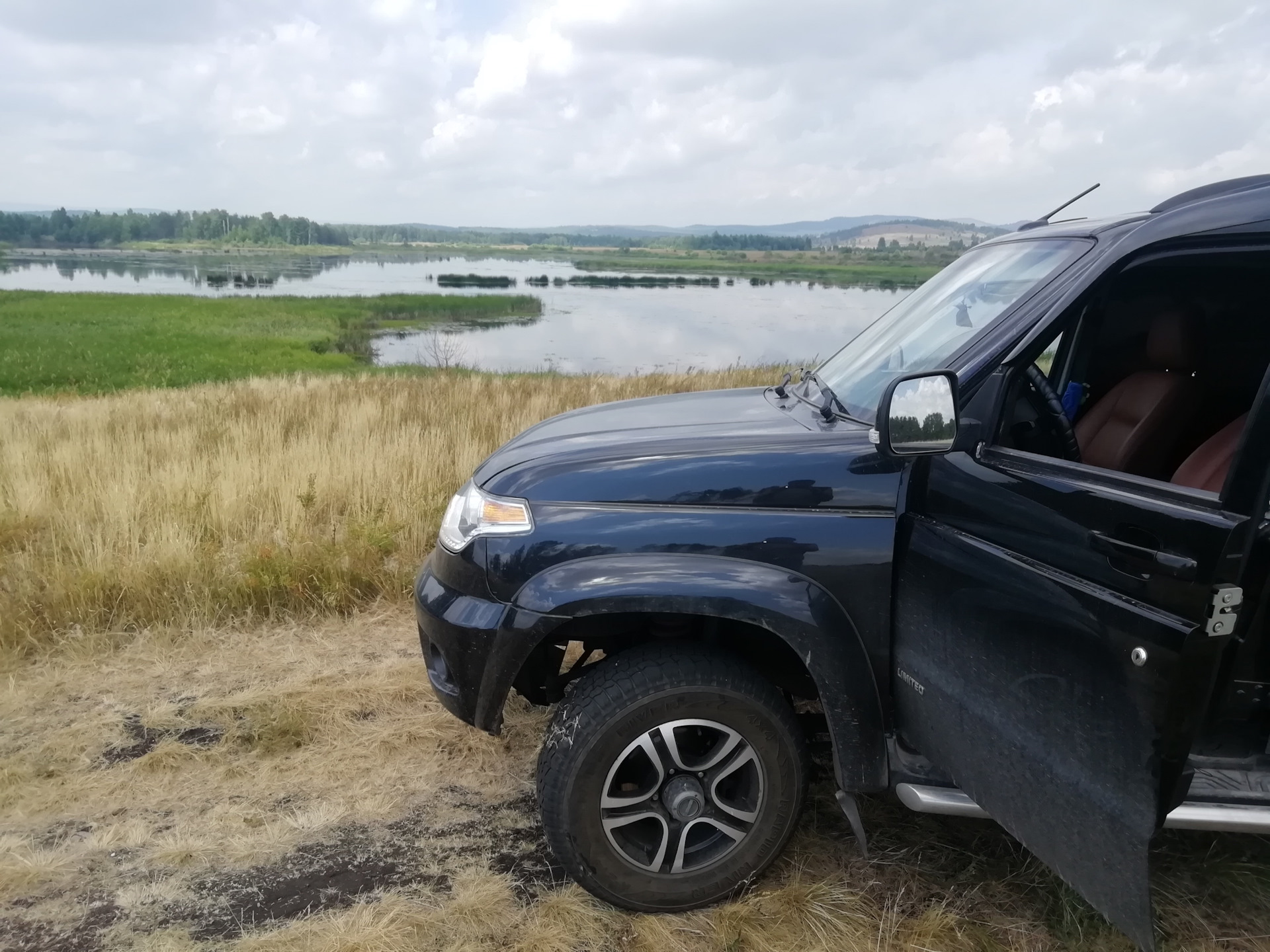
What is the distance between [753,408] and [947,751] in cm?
139

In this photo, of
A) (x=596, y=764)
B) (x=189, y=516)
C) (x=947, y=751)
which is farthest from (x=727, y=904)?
(x=189, y=516)

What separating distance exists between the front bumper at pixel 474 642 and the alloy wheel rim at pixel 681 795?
43 centimetres

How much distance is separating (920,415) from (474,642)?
148cm

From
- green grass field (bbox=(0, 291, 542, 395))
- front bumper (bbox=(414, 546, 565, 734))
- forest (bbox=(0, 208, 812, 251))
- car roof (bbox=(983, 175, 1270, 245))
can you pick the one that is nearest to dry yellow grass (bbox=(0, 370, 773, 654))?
front bumper (bbox=(414, 546, 565, 734))

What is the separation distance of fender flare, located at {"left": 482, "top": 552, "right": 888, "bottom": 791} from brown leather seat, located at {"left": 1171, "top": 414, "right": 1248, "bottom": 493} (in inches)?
41.1

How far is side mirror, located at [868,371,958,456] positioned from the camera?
2.11 meters

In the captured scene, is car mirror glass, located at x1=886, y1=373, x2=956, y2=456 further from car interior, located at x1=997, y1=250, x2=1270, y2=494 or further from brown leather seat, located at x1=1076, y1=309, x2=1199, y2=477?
brown leather seat, located at x1=1076, y1=309, x2=1199, y2=477

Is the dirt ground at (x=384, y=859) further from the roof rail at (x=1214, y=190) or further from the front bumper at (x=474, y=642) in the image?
the roof rail at (x=1214, y=190)

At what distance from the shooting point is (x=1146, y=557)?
1749mm

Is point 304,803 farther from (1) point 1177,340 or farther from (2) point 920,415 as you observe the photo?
(1) point 1177,340

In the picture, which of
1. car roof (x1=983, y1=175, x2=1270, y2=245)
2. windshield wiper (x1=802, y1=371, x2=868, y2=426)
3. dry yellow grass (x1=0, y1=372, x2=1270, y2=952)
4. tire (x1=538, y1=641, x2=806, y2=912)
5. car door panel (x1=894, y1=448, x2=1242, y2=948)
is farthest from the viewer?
windshield wiper (x1=802, y1=371, x2=868, y2=426)

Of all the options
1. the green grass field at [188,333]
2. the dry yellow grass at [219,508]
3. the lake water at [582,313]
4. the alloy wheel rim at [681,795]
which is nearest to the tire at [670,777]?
the alloy wheel rim at [681,795]

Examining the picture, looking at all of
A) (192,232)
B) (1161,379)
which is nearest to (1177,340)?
(1161,379)

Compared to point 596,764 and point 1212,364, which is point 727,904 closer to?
point 596,764
